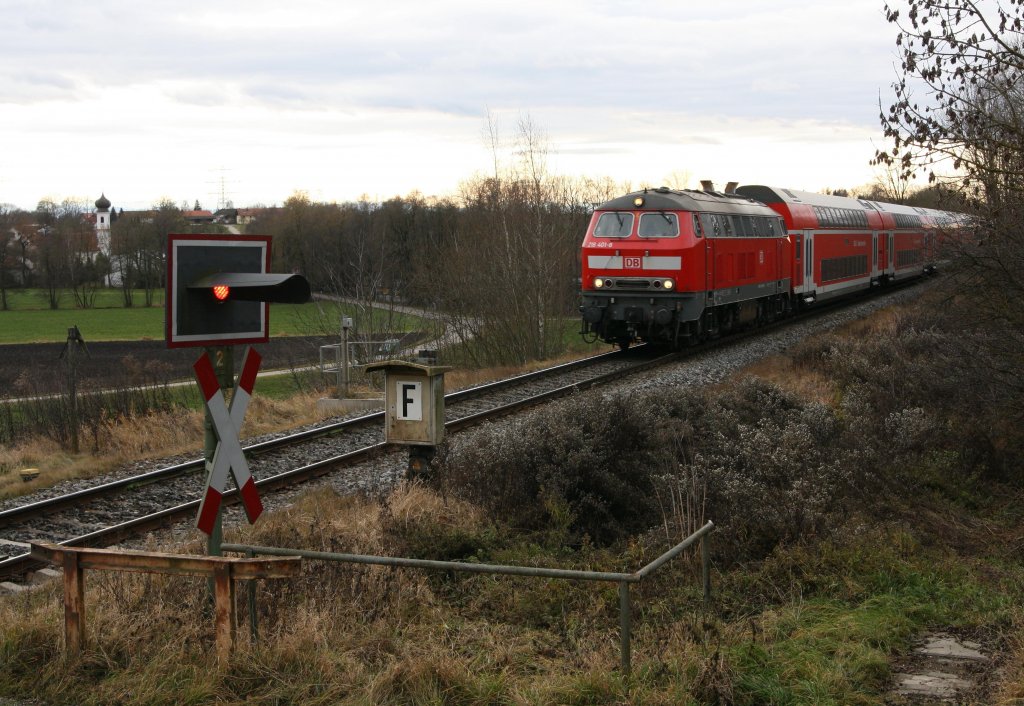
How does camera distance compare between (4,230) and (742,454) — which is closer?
(742,454)

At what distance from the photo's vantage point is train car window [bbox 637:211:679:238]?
20469 millimetres

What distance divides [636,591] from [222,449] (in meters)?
3.19

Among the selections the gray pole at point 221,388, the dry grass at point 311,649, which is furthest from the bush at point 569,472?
the gray pole at point 221,388

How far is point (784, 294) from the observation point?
93.3ft

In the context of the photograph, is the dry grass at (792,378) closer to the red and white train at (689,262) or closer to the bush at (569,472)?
Answer: the red and white train at (689,262)

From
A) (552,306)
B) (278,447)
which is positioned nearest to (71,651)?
(278,447)

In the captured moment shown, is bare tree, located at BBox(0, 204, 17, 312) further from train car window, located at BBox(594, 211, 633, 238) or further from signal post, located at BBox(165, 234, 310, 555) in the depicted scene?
signal post, located at BBox(165, 234, 310, 555)

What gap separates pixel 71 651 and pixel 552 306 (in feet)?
95.3

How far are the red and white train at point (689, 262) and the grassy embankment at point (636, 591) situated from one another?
5.75 metres

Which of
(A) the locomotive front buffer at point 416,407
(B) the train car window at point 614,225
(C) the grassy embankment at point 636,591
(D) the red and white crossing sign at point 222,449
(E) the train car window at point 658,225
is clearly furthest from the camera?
(B) the train car window at point 614,225

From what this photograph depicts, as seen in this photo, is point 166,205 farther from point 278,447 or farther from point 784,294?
point 278,447

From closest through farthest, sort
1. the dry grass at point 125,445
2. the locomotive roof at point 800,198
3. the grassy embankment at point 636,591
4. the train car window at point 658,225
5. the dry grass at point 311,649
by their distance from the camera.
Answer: the dry grass at point 311,649 < the grassy embankment at point 636,591 < the dry grass at point 125,445 < the train car window at point 658,225 < the locomotive roof at point 800,198

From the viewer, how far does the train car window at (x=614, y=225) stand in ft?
68.9

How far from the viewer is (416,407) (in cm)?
1042
